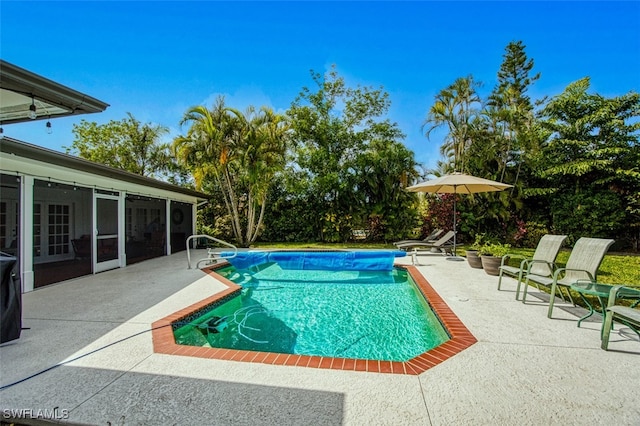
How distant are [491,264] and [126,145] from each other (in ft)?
73.0

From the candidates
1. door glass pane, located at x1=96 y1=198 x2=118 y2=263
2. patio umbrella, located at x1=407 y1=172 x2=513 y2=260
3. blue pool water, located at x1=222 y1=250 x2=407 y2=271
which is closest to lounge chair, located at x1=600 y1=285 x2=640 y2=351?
blue pool water, located at x1=222 y1=250 x2=407 y2=271

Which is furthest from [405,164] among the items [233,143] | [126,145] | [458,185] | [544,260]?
[126,145]

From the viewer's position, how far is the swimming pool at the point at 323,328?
10.1 feet

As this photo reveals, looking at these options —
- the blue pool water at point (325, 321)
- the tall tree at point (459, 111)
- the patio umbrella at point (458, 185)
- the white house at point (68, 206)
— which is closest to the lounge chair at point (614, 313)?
the blue pool water at point (325, 321)

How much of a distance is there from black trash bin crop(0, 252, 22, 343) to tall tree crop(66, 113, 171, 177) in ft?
62.0

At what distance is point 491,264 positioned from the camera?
6.86m

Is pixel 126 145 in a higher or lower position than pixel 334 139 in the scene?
higher

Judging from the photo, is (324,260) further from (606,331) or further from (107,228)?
(606,331)

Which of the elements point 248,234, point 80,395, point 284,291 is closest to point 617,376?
point 80,395

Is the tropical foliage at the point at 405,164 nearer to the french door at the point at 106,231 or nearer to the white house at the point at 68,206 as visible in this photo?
the white house at the point at 68,206

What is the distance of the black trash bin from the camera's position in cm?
317

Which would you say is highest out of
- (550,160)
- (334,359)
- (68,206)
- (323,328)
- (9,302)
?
(550,160)

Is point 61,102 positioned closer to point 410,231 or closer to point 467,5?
point 467,5

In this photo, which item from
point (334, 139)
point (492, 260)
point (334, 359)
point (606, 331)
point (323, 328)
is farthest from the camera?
point (334, 139)
